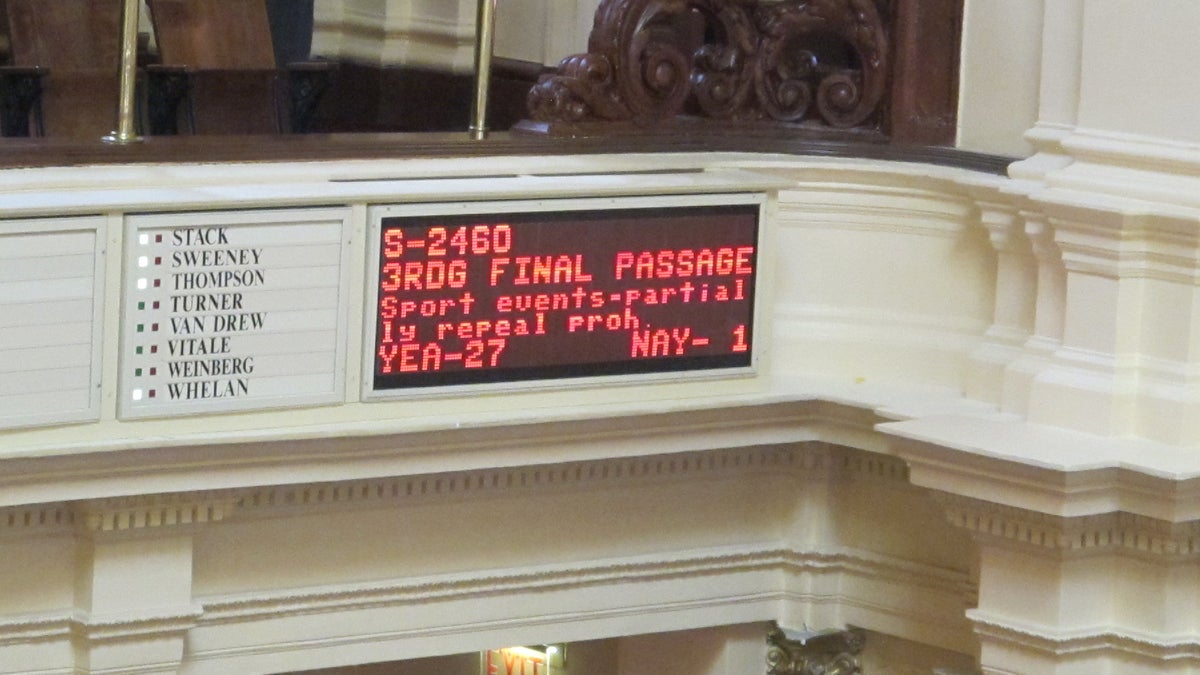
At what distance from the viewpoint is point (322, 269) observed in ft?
21.4

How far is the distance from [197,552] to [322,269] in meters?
0.84

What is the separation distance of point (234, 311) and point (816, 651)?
222 cm

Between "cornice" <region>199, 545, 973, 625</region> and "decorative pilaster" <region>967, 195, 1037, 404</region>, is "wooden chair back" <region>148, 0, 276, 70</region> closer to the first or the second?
"cornice" <region>199, 545, 973, 625</region>

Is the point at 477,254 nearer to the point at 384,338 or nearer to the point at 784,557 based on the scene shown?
the point at 384,338

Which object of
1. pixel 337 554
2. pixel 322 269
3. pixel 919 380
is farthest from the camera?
pixel 919 380

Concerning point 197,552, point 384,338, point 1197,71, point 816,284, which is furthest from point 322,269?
point 1197,71

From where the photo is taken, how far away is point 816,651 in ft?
25.3

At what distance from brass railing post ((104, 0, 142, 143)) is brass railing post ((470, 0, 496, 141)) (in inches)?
40.0

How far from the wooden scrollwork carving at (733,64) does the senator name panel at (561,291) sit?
554mm

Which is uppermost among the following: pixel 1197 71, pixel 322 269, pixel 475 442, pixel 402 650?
→ pixel 1197 71

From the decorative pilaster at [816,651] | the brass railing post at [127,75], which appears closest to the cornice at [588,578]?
the decorative pilaster at [816,651]

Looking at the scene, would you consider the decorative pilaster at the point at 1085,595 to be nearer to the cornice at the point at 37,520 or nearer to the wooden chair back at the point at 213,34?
the cornice at the point at 37,520

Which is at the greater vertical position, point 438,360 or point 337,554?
point 438,360

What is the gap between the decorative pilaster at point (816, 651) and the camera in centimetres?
769
